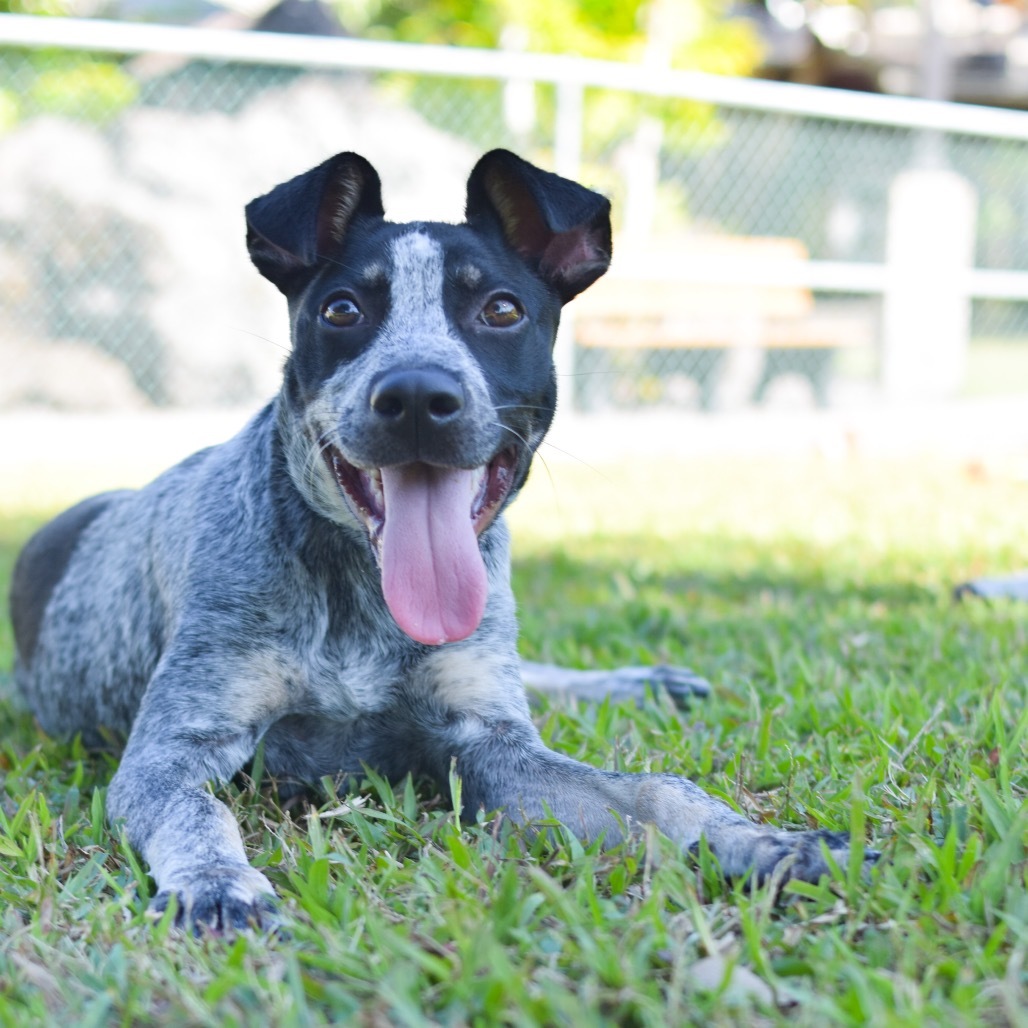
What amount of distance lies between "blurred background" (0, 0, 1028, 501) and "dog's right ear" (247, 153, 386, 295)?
18.8 ft

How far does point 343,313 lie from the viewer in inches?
125

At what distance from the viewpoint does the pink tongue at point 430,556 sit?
289 cm

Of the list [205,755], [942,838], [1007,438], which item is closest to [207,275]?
[1007,438]

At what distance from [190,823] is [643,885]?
3.06 ft

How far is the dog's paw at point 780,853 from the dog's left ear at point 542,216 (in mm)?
1525

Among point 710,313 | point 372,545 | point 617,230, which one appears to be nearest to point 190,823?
point 372,545

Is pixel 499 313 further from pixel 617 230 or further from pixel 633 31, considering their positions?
pixel 633 31

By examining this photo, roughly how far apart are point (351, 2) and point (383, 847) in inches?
952

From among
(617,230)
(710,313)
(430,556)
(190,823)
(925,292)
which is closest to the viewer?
(190,823)

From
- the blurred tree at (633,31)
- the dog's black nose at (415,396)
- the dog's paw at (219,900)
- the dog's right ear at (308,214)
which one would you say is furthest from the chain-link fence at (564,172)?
the dog's paw at (219,900)

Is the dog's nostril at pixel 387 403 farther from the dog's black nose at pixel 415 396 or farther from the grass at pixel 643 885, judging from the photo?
the grass at pixel 643 885

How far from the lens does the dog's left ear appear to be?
3.18 m

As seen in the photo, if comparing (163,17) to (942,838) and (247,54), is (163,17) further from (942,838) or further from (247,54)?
(942,838)

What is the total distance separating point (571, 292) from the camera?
3.57 m
